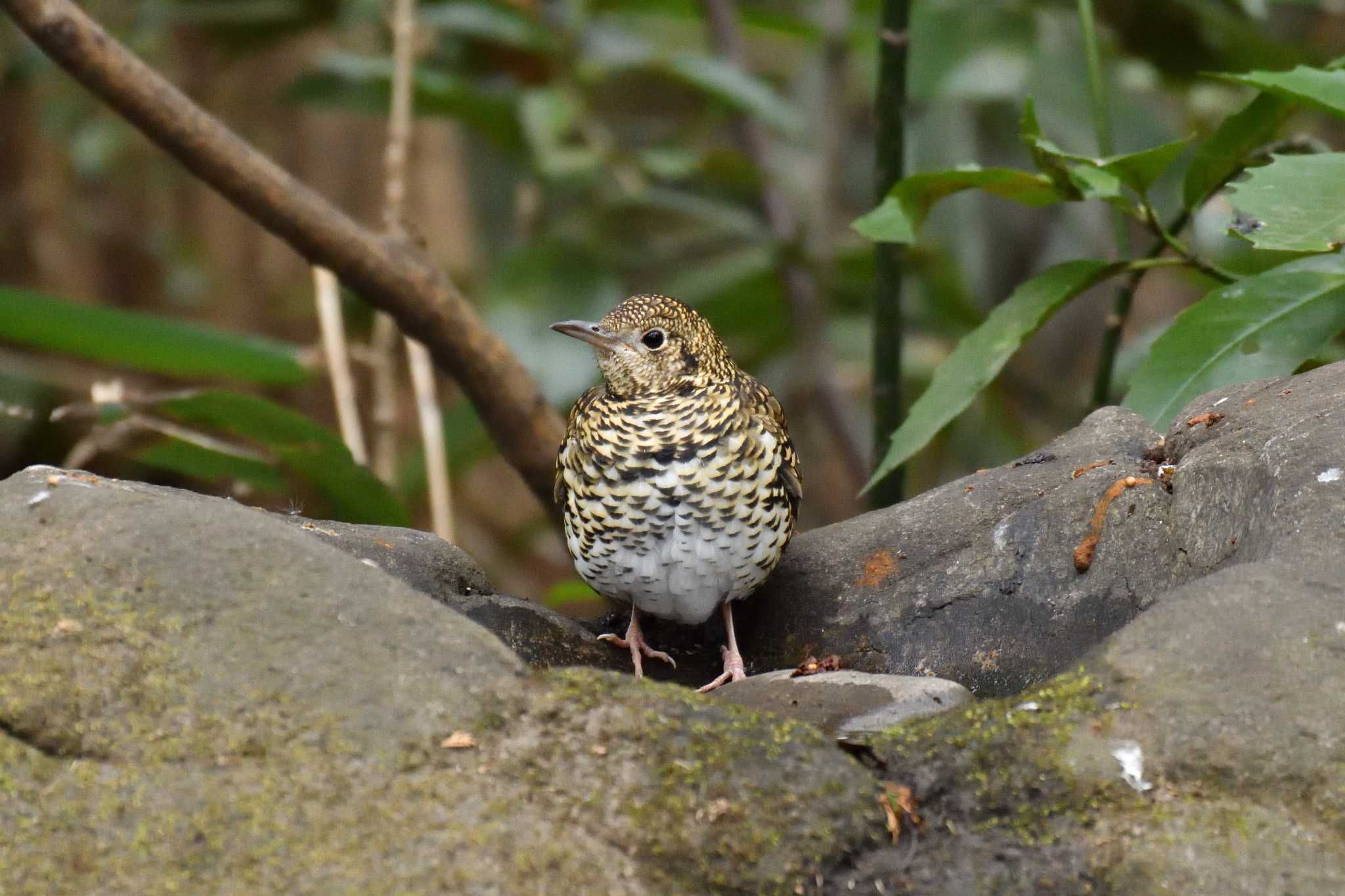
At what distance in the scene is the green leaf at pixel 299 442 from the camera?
3.85 m

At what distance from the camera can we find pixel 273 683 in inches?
77.3

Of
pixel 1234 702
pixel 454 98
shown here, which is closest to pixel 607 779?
pixel 1234 702

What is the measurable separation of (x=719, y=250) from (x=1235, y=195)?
205 inches

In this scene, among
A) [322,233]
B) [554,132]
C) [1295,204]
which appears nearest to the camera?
[1295,204]

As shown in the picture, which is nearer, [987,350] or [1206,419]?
[1206,419]

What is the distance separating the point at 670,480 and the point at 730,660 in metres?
0.40

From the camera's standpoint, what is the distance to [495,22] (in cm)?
543

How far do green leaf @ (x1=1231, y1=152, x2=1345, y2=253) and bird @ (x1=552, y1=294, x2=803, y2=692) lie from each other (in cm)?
110

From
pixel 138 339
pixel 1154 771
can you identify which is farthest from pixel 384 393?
pixel 1154 771

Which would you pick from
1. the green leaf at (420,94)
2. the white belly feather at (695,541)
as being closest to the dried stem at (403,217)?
the green leaf at (420,94)

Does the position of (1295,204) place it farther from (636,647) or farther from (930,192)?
(636,647)

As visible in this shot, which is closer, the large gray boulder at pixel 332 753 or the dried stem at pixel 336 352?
the large gray boulder at pixel 332 753

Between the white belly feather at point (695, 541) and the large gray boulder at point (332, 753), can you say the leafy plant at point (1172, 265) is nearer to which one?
the white belly feather at point (695, 541)

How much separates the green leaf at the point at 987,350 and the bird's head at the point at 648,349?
50cm
